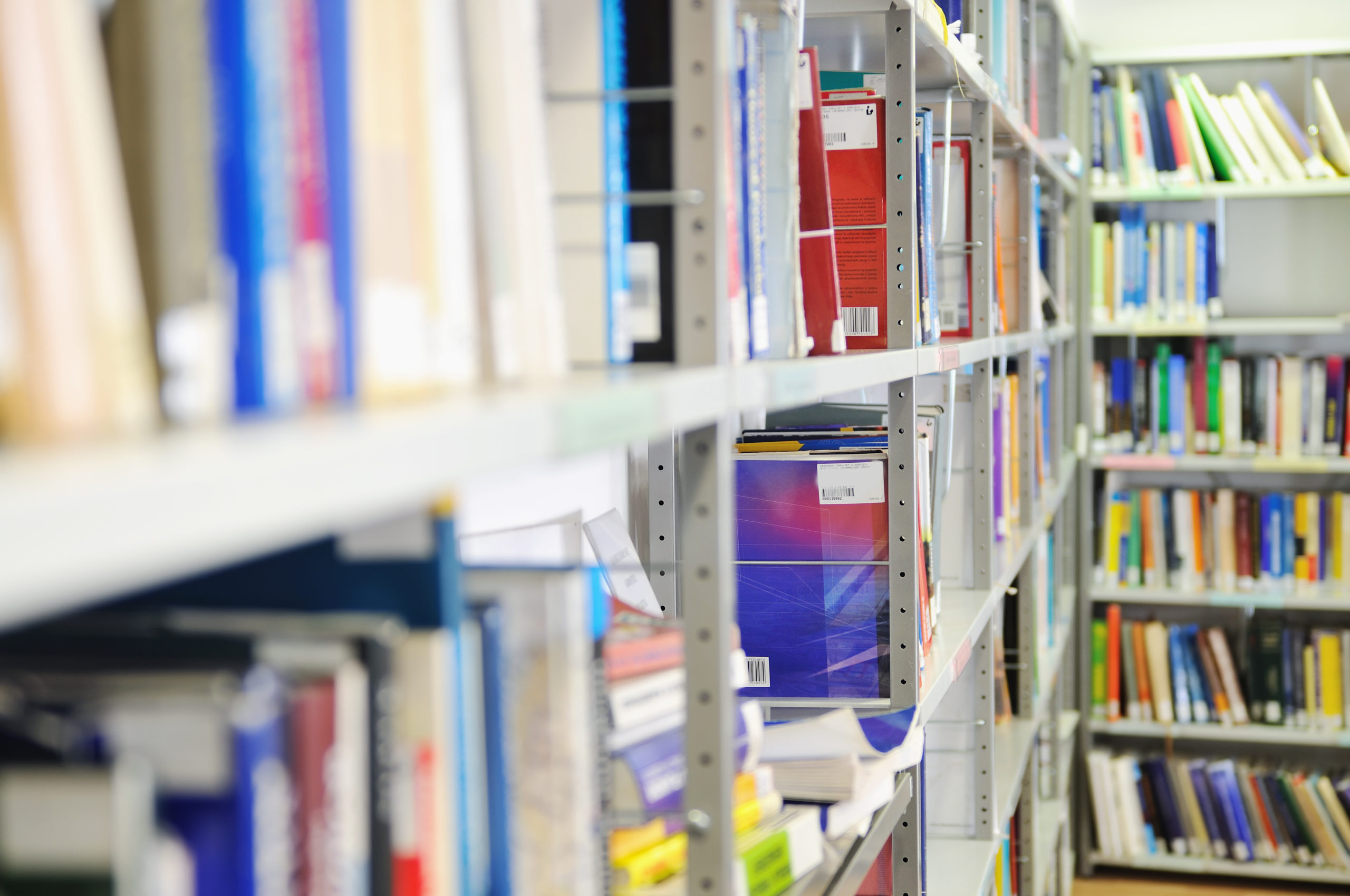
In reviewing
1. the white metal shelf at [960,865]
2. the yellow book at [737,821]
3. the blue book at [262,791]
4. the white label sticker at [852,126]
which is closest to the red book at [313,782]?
the blue book at [262,791]

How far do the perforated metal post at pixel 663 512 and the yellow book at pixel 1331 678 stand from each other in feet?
9.47

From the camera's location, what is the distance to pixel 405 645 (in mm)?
513

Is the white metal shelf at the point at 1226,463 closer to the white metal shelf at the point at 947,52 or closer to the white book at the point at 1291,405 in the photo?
the white book at the point at 1291,405

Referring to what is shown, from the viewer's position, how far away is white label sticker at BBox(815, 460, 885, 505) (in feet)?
4.89

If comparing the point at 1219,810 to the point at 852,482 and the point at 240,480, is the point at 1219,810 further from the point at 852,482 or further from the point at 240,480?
the point at 240,480

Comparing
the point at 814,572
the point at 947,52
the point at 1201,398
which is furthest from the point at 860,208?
the point at 1201,398

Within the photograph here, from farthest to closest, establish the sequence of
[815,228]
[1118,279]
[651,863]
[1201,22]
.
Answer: [1118,279]
[1201,22]
[815,228]
[651,863]

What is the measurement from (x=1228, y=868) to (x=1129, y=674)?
63cm

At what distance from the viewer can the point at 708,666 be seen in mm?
824

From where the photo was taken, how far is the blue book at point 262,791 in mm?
397

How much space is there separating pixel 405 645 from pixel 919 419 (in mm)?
1489

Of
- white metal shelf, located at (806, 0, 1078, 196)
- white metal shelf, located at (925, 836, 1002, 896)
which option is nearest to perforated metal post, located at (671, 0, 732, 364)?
white metal shelf, located at (806, 0, 1078, 196)

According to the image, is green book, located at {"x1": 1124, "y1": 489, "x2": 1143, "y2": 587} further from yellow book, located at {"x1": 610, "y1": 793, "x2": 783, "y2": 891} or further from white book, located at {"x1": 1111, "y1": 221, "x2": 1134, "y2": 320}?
yellow book, located at {"x1": 610, "y1": 793, "x2": 783, "y2": 891}

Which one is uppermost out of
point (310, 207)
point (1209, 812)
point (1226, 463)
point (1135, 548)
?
point (310, 207)
